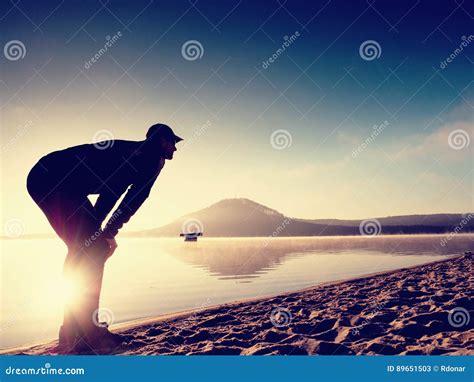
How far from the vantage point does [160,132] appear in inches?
243

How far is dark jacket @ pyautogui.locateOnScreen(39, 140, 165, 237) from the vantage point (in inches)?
230

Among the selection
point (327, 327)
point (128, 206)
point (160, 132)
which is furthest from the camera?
point (327, 327)

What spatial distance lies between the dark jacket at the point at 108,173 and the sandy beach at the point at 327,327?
7.46 feet

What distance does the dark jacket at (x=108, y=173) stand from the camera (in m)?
5.85

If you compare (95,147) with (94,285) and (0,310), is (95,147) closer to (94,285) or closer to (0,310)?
(94,285)

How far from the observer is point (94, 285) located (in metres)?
5.89

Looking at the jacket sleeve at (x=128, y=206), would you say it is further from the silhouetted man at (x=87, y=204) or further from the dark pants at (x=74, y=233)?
the dark pants at (x=74, y=233)

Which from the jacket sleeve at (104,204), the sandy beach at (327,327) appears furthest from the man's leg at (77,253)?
the sandy beach at (327,327)

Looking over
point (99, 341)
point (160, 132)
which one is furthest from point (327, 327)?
point (160, 132)

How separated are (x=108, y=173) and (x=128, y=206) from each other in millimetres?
630

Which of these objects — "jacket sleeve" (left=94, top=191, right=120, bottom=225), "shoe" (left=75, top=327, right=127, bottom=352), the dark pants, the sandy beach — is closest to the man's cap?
"jacket sleeve" (left=94, top=191, right=120, bottom=225)

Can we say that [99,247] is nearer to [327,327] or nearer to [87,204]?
[87,204]

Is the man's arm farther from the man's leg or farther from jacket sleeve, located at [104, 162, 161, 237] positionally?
the man's leg

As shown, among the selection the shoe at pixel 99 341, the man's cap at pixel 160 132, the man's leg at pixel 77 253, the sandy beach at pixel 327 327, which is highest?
the man's cap at pixel 160 132
